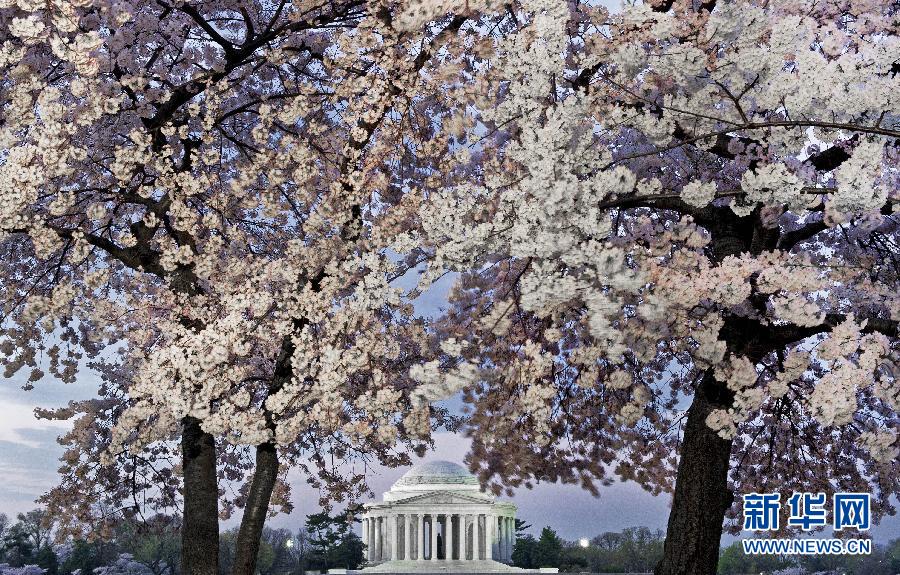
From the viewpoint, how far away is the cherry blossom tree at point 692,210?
6.89 metres

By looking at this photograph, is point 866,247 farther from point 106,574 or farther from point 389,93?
point 106,574

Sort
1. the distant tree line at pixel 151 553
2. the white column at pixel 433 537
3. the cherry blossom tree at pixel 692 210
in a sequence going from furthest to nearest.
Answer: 1. the white column at pixel 433 537
2. the distant tree line at pixel 151 553
3. the cherry blossom tree at pixel 692 210

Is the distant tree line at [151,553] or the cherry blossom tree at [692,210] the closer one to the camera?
the cherry blossom tree at [692,210]

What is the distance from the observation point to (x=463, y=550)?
75.1 m

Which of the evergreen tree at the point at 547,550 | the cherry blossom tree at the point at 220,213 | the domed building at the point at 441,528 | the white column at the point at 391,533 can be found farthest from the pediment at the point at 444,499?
the cherry blossom tree at the point at 220,213

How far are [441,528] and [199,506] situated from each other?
6848cm

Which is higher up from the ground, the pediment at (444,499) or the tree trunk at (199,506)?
the tree trunk at (199,506)

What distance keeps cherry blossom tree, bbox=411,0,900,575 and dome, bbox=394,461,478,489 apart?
69848 mm

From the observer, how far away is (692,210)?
10734mm

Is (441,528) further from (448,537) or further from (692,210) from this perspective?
(692,210)

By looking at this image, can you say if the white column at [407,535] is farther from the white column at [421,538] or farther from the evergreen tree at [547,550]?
the evergreen tree at [547,550]

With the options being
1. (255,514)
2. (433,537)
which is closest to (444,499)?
(433,537)

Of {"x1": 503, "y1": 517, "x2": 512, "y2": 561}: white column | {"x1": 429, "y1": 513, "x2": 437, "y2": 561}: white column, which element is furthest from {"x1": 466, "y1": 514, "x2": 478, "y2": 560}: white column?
{"x1": 503, "y1": 517, "x2": 512, "y2": 561}: white column

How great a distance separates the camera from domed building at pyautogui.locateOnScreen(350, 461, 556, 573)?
7556 centimetres
